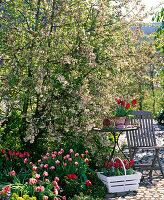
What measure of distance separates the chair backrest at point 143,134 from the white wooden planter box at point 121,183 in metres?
1.27

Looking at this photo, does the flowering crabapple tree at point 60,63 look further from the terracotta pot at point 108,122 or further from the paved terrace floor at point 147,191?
the paved terrace floor at point 147,191

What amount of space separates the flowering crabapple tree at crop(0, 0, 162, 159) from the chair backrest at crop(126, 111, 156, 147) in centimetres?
101

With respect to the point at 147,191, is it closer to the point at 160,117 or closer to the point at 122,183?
the point at 122,183

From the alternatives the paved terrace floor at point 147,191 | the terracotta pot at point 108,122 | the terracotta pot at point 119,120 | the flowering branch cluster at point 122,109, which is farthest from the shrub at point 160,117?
the terracotta pot at point 108,122

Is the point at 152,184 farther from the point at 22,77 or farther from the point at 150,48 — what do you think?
the point at 150,48

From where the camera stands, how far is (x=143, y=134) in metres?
6.08

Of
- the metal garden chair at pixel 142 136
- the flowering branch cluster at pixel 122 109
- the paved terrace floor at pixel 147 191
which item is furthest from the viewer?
the metal garden chair at pixel 142 136

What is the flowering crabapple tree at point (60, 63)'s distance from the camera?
476cm

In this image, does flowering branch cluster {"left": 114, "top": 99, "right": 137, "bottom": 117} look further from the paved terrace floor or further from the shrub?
the shrub

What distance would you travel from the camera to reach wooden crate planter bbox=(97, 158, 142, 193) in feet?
15.0

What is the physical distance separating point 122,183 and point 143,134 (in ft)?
5.67

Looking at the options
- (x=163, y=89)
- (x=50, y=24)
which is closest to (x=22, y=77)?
(x=50, y=24)

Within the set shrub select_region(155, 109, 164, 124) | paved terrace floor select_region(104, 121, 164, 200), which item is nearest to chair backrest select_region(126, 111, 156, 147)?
paved terrace floor select_region(104, 121, 164, 200)

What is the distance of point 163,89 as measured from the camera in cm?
1777
